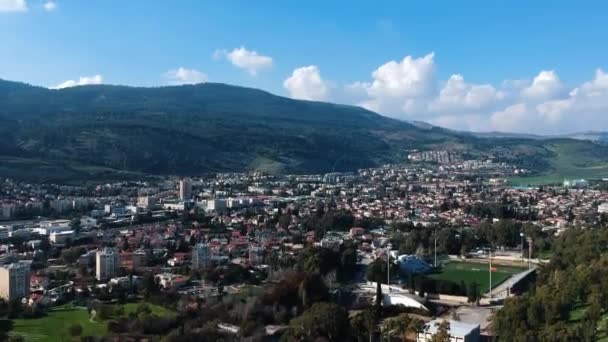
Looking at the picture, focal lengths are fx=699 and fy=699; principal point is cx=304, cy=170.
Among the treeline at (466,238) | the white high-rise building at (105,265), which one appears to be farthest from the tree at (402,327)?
the treeline at (466,238)

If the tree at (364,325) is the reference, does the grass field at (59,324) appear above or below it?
below

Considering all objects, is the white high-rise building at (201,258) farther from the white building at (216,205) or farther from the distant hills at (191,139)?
the distant hills at (191,139)

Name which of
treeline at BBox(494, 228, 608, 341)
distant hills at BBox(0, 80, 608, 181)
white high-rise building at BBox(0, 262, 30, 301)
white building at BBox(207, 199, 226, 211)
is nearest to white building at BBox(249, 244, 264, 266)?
white high-rise building at BBox(0, 262, 30, 301)

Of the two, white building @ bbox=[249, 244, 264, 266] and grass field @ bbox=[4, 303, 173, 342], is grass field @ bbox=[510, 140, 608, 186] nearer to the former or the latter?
white building @ bbox=[249, 244, 264, 266]

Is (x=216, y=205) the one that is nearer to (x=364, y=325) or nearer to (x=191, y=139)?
(x=364, y=325)

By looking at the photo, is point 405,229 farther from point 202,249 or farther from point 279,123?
point 279,123

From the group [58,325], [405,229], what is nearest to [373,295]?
[58,325]
